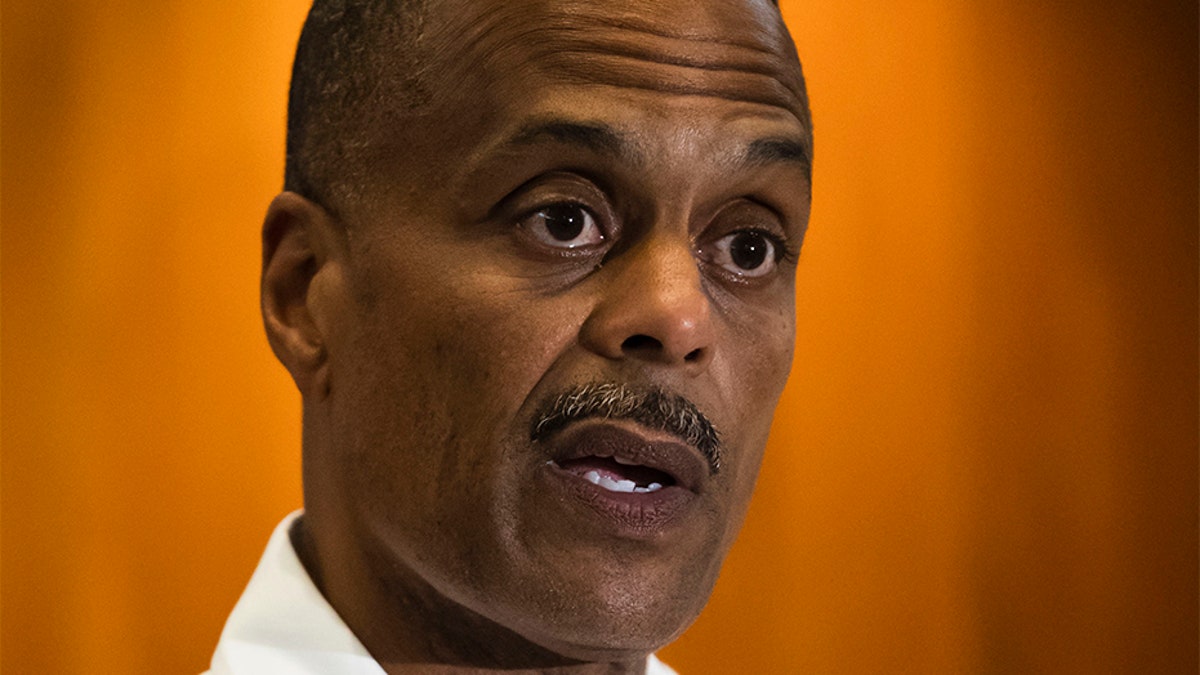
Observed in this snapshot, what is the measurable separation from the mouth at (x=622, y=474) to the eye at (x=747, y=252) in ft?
0.64

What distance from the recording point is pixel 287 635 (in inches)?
49.6

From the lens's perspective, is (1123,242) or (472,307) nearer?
(472,307)

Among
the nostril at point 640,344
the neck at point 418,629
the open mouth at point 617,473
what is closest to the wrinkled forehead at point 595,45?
the nostril at point 640,344

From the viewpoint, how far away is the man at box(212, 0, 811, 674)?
113 centimetres

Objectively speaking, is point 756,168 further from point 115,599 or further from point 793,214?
point 115,599

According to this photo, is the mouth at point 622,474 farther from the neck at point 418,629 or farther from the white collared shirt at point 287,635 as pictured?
the white collared shirt at point 287,635

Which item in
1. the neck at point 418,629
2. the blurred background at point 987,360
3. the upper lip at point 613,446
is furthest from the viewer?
the blurred background at point 987,360

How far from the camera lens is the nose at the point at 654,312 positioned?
1117 mm

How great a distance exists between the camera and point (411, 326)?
116 centimetres

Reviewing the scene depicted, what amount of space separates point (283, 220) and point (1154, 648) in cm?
121

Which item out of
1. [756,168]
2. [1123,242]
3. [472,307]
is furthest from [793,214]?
[1123,242]

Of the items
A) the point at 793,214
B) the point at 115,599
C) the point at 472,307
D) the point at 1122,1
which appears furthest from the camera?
the point at 1122,1

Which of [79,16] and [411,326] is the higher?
[79,16]

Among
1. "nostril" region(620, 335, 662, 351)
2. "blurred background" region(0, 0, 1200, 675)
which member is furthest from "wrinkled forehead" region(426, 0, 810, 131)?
"blurred background" region(0, 0, 1200, 675)
